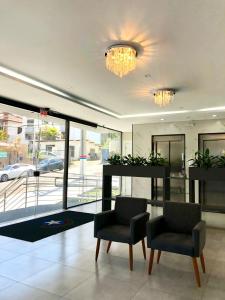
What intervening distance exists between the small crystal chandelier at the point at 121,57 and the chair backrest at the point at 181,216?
2127 millimetres

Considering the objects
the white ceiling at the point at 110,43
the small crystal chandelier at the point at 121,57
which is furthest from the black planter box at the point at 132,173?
the small crystal chandelier at the point at 121,57

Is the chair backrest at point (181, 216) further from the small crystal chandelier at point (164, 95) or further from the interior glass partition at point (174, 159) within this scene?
the interior glass partition at point (174, 159)

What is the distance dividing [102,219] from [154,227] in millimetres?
851

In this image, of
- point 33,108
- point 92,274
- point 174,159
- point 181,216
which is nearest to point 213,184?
point 174,159

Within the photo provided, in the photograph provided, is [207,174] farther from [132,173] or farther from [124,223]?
[124,223]

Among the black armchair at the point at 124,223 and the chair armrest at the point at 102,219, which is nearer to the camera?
the black armchair at the point at 124,223

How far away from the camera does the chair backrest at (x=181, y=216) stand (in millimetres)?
3445

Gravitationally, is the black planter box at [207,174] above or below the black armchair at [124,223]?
above

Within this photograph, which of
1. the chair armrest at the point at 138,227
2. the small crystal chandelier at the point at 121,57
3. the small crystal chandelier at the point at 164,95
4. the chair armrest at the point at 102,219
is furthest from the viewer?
the small crystal chandelier at the point at 164,95

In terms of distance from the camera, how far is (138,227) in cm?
348

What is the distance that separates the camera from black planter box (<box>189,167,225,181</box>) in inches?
176

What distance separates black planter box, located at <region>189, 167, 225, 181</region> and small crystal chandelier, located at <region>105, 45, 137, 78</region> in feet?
8.32

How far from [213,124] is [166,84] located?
3838mm

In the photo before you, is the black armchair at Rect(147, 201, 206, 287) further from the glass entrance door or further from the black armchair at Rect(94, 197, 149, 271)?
the glass entrance door
